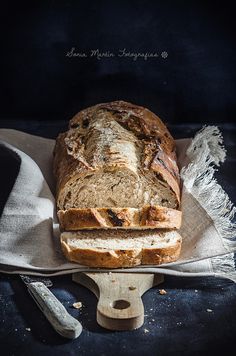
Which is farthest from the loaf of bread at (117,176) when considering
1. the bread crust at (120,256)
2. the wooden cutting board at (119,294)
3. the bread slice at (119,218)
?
the wooden cutting board at (119,294)

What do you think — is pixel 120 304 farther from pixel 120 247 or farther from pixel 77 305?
pixel 120 247

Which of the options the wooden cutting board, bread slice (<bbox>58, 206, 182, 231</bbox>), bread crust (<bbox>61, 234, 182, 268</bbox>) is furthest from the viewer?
bread slice (<bbox>58, 206, 182, 231</bbox>)

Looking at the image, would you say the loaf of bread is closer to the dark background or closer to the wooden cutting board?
the wooden cutting board

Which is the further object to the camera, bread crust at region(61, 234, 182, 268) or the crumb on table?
bread crust at region(61, 234, 182, 268)

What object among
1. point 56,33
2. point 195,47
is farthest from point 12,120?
point 195,47

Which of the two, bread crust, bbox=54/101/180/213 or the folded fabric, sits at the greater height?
bread crust, bbox=54/101/180/213

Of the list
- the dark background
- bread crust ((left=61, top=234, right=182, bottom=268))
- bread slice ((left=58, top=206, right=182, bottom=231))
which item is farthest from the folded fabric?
the dark background

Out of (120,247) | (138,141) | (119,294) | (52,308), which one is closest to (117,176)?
(138,141)
